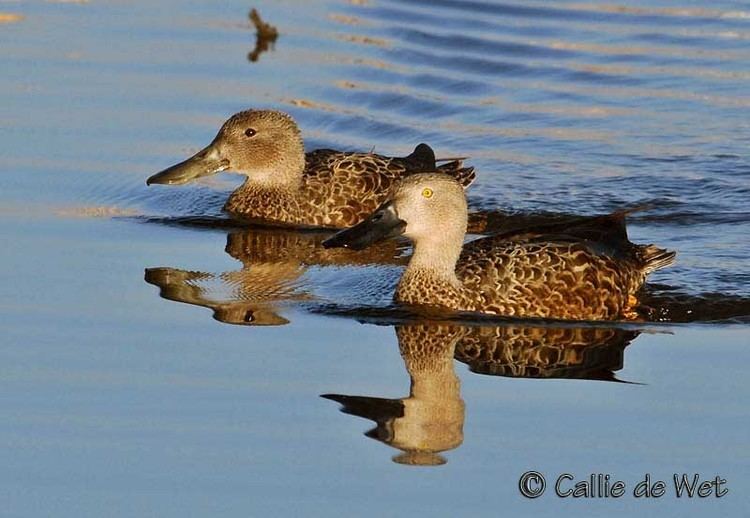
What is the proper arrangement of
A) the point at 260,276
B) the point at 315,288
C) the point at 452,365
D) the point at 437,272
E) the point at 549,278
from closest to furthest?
1. the point at 452,365
2. the point at 549,278
3. the point at 437,272
4. the point at 315,288
5. the point at 260,276

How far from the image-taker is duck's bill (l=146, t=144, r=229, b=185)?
537 inches

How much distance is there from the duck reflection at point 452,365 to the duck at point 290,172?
3.17 meters

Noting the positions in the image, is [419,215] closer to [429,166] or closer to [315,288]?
[315,288]

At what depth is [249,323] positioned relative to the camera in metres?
10.8

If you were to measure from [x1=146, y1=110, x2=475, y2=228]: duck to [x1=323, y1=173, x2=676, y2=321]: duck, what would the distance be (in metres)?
2.79

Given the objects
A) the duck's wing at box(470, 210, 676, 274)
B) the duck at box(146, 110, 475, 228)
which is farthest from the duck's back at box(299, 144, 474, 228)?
the duck's wing at box(470, 210, 676, 274)

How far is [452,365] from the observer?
1001 cm

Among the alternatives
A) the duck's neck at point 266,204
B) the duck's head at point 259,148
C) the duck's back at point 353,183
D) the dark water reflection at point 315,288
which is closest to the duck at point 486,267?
the dark water reflection at point 315,288

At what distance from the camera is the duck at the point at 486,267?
10.8 meters

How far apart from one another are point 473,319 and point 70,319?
2.24 metres

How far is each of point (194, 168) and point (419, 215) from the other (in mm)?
3371

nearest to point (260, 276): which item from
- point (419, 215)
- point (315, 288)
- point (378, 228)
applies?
point (315, 288)

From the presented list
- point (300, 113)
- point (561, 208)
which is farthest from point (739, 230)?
point (300, 113)

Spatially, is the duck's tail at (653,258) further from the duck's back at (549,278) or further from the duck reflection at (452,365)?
the duck reflection at (452,365)
